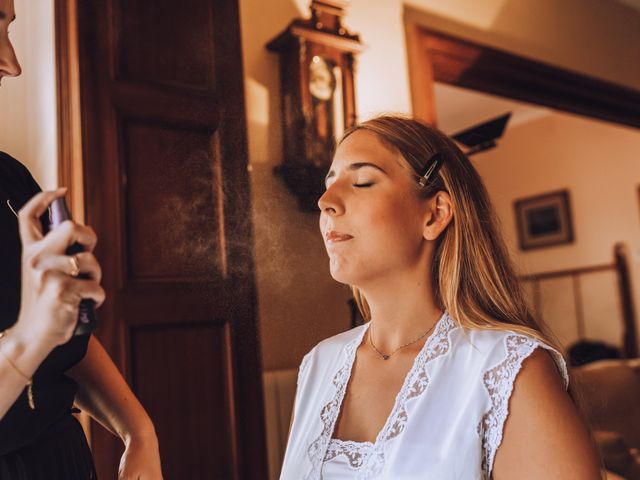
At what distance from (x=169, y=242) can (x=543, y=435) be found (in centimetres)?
74

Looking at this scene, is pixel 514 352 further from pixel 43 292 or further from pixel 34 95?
pixel 34 95

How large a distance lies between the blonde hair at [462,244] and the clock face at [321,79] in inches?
23.5

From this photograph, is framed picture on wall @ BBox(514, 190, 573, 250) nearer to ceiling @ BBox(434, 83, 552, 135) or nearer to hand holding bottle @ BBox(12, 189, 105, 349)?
ceiling @ BBox(434, 83, 552, 135)

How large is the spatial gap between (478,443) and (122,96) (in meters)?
0.92

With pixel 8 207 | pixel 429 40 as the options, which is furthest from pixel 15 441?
pixel 429 40

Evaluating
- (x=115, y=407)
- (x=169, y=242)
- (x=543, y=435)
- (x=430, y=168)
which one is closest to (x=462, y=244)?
(x=430, y=168)

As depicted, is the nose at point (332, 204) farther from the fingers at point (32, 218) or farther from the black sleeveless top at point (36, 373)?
the fingers at point (32, 218)

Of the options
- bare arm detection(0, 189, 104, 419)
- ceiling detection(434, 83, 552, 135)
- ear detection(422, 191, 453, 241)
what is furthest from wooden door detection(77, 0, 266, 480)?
ceiling detection(434, 83, 552, 135)

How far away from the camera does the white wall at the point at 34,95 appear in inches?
44.9

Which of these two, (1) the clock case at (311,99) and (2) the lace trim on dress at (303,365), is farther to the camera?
(1) the clock case at (311,99)

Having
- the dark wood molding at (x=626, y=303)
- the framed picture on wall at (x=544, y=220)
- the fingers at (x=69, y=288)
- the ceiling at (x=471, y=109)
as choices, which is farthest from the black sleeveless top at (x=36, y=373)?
the framed picture on wall at (x=544, y=220)

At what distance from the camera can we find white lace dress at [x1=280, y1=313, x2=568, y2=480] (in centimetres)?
101

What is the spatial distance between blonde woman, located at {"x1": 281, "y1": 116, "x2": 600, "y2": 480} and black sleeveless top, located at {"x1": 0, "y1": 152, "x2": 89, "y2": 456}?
48cm

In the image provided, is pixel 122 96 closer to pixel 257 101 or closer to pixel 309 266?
pixel 257 101
